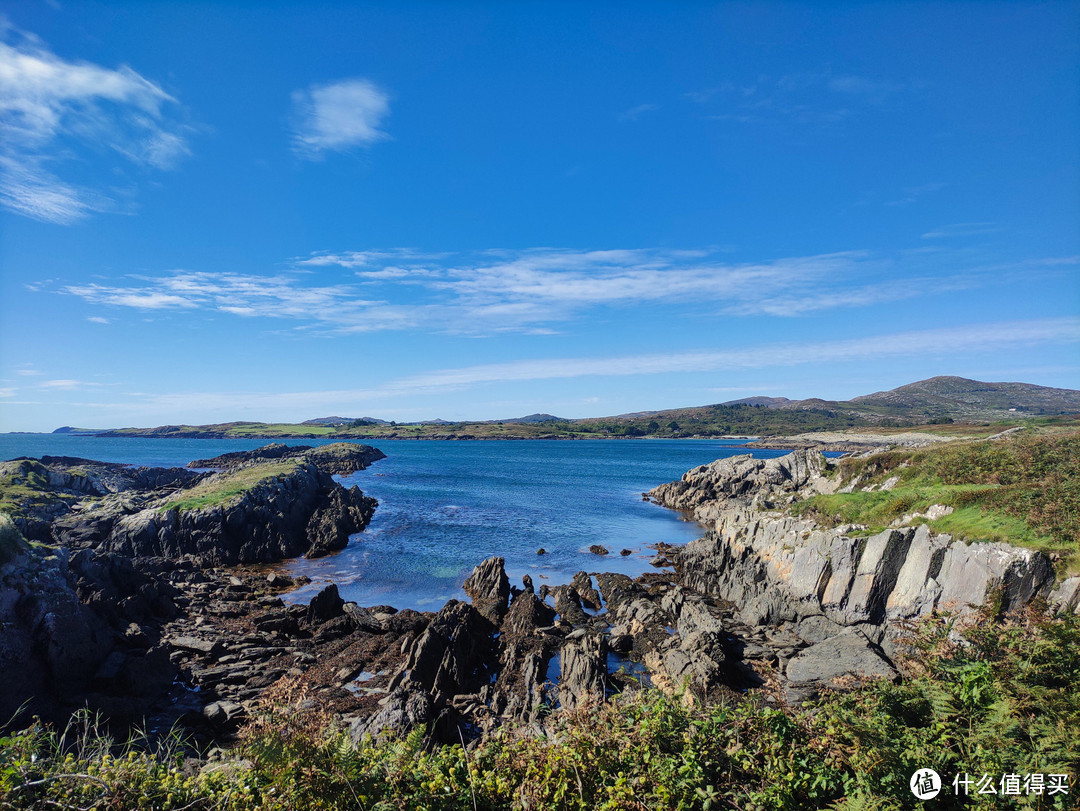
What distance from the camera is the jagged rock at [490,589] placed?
29.5 m

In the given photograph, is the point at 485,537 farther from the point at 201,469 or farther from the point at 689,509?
the point at 201,469

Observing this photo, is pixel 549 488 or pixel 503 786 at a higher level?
pixel 503 786

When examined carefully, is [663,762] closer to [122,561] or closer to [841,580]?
[841,580]

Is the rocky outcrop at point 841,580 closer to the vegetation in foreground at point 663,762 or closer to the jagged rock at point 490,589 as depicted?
the vegetation in foreground at point 663,762

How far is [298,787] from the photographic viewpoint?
5.77 m

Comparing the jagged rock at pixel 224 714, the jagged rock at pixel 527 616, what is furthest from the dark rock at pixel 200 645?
the jagged rock at pixel 527 616

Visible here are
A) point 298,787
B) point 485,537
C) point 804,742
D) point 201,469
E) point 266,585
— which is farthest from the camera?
point 201,469

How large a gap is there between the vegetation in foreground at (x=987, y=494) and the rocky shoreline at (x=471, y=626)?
1.48 meters

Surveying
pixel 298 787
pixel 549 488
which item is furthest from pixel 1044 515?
pixel 549 488

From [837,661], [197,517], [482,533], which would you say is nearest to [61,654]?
[197,517]

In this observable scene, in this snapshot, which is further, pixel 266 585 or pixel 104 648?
pixel 266 585

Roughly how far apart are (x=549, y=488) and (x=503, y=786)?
83762 mm

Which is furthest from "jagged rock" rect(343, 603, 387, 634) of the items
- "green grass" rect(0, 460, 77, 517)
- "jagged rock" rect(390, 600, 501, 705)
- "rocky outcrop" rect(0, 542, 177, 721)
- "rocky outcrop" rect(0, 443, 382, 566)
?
"green grass" rect(0, 460, 77, 517)

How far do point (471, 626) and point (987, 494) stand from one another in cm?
2639
